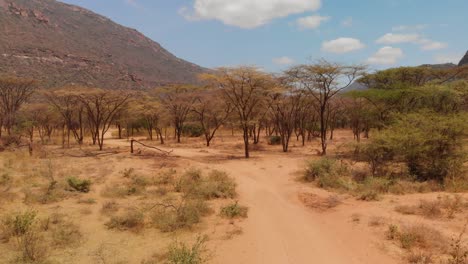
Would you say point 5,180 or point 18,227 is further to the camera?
point 5,180

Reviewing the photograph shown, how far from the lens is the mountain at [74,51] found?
6170 cm

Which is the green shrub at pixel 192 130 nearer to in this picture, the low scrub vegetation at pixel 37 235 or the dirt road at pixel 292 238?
the dirt road at pixel 292 238

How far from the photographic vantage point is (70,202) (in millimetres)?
11797

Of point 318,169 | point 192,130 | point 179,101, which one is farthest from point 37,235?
point 192,130

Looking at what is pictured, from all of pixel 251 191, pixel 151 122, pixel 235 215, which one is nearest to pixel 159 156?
pixel 251 191

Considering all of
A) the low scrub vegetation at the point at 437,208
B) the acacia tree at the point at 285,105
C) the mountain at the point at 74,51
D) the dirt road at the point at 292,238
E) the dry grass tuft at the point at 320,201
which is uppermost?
the mountain at the point at 74,51

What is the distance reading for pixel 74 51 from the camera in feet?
257

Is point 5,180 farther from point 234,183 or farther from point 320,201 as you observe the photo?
point 320,201

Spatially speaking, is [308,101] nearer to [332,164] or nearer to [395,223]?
[332,164]

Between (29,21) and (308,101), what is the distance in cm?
7879

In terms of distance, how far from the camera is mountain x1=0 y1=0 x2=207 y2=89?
61.7 metres

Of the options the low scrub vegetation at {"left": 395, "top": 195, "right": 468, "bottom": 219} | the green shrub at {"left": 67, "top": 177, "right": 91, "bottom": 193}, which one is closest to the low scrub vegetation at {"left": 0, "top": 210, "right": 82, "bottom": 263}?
the green shrub at {"left": 67, "top": 177, "right": 91, "bottom": 193}

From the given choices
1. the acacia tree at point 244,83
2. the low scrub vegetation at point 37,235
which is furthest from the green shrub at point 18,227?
the acacia tree at point 244,83

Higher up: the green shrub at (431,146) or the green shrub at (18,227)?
the green shrub at (431,146)
